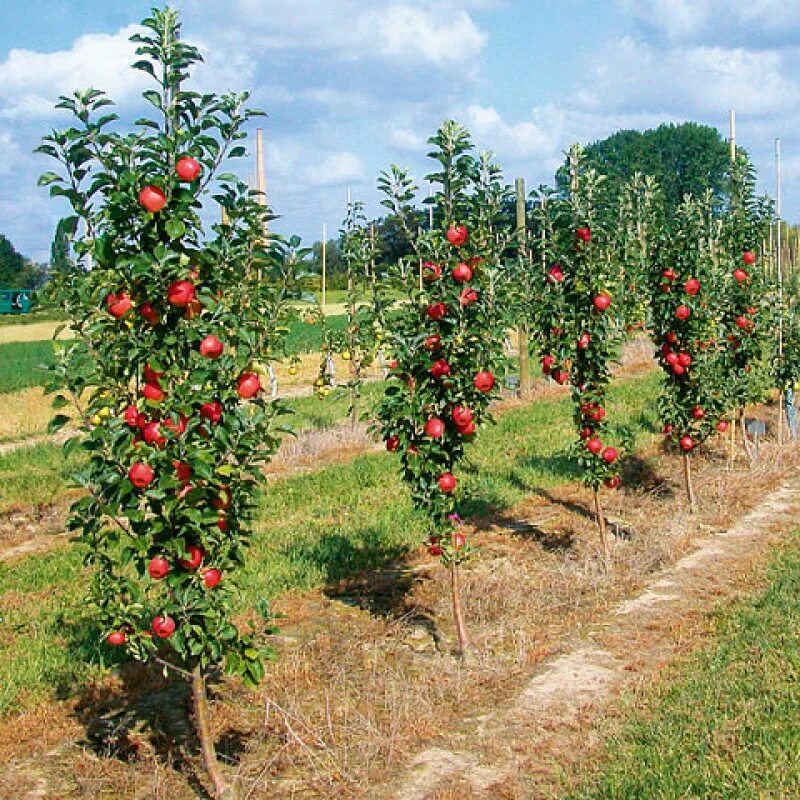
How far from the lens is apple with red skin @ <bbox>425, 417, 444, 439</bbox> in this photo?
5.99 m

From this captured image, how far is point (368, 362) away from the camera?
1452 centimetres

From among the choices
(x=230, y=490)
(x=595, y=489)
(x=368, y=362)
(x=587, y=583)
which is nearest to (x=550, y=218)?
(x=595, y=489)

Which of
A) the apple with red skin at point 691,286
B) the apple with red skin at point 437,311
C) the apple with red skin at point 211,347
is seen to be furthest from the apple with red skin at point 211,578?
the apple with red skin at point 691,286

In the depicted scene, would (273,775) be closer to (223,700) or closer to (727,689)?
(223,700)

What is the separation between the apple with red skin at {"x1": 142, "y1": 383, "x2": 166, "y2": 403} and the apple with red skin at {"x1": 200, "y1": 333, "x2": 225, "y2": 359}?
0.81 ft

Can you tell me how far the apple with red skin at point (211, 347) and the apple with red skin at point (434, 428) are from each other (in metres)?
2.15

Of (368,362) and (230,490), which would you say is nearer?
(230,490)

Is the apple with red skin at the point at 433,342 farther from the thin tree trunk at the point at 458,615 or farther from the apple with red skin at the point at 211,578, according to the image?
the apple with red skin at the point at 211,578

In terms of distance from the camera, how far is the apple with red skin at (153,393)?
4109 mm

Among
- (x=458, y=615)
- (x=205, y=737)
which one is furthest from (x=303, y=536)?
(x=205, y=737)

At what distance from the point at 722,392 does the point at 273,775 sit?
22.3ft

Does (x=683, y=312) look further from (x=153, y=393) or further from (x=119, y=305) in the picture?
(x=119, y=305)

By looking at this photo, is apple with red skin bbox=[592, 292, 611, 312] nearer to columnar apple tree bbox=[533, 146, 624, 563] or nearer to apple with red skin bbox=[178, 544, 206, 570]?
columnar apple tree bbox=[533, 146, 624, 563]

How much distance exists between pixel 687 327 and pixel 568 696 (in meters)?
4.92
